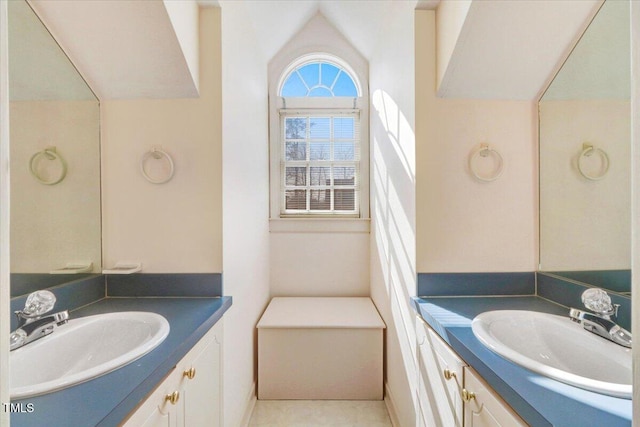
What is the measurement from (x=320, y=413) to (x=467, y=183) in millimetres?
1697

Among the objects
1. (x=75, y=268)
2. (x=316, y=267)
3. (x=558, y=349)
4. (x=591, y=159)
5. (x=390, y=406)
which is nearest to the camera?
(x=558, y=349)

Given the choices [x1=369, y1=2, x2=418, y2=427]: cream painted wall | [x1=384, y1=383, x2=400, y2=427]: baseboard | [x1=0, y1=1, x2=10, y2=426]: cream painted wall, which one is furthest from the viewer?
[x1=384, y1=383, x2=400, y2=427]: baseboard

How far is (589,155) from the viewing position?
112 cm

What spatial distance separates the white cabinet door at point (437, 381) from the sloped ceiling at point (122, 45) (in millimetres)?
1532

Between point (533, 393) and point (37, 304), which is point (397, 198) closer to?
point (533, 393)

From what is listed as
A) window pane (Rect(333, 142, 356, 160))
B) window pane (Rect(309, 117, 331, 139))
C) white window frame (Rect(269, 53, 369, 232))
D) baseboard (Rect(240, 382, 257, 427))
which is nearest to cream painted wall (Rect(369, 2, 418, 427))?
white window frame (Rect(269, 53, 369, 232))

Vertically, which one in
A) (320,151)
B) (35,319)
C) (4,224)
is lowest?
(35,319)

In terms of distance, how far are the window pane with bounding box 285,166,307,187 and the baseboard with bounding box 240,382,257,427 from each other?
172 cm

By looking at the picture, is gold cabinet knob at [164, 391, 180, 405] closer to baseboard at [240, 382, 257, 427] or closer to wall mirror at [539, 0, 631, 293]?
baseboard at [240, 382, 257, 427]

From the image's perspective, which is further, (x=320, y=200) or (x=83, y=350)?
(x=320, y=200)

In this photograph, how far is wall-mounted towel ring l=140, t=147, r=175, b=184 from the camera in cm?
132

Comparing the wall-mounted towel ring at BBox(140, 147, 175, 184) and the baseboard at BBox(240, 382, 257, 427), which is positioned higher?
the wall-mounted towel ring at BBox(140, 147, 175, 184)

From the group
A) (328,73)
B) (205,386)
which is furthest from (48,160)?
(328,73)

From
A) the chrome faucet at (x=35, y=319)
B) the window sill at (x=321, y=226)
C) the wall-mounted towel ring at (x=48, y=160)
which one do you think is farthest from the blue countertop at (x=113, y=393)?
the window sill at (x=321, y=226)
